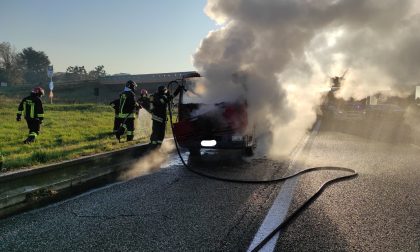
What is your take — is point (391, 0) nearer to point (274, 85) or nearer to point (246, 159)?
point (274, 85)

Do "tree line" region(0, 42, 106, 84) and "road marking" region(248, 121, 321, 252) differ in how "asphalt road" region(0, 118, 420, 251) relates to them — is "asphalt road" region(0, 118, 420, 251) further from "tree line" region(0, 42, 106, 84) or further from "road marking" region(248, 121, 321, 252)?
"tree line" region(0, 42, 106, 84)

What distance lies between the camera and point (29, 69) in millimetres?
126125

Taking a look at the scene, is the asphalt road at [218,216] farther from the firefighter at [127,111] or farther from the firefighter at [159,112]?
the firefighter at [127,111]

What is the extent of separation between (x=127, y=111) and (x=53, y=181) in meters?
5.23

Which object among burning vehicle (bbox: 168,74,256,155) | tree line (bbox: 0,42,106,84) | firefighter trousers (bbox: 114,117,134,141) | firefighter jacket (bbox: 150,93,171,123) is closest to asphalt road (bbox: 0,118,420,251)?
burning vehicle (bbox: 168,74,256,155)

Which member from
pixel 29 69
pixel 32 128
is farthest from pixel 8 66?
pixel 32 128

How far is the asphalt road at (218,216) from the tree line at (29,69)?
104341 mm

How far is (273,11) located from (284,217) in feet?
24.6

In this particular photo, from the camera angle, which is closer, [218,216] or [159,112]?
[218,216]

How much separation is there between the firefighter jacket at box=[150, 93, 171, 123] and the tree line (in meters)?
99.3

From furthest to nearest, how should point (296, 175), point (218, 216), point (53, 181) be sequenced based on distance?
point (296, 175) → point (53, 181) → point (218, 216)

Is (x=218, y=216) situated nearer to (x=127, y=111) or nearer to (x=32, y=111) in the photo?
(x=127, y=111)

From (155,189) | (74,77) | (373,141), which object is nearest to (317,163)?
(155,189)

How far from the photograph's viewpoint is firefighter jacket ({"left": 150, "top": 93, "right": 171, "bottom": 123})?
1138 centimetres
